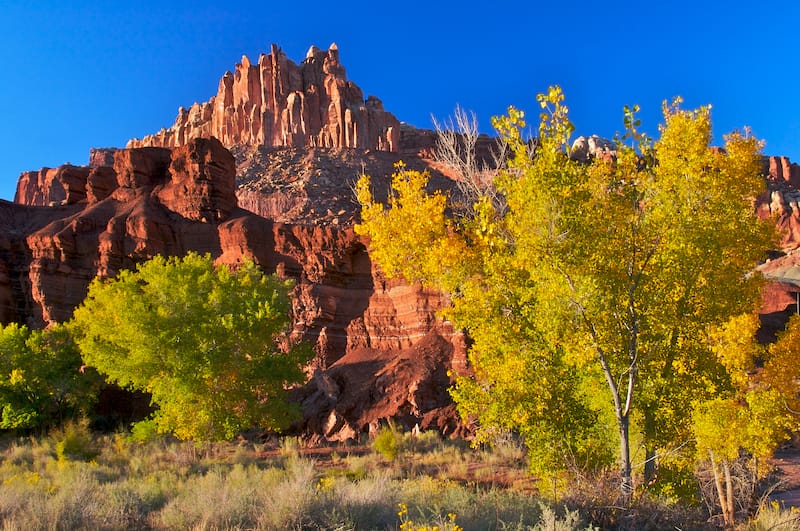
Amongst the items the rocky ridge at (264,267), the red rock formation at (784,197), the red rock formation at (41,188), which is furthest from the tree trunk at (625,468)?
the red rock formation at (41,188)

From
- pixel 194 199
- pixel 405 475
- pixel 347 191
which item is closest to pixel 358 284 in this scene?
pixel 194 199

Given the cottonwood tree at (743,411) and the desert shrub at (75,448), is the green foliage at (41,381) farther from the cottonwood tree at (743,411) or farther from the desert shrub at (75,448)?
the cottonwood tree at (743,411)

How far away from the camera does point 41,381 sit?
26.9m

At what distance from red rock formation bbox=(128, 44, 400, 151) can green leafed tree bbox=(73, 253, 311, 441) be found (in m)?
90.5

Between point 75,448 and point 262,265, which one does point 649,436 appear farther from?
point 262,265

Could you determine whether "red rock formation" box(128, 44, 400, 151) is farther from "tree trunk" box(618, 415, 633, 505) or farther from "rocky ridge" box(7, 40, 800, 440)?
"tree trunk" box(618, 415, 633, 505)

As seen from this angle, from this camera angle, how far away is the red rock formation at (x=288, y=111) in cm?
11212

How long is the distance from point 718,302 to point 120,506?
10221mm

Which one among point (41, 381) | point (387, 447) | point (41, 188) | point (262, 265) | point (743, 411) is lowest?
point (387, 447)

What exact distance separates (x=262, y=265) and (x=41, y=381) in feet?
43.9

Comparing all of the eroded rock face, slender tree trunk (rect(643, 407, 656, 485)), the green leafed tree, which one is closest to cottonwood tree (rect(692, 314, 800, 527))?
slender tree trunk (rect(643, 407, 656, 485))

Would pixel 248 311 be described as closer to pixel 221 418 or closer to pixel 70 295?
pixel 221 418

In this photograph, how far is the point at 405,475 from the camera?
17.4 meters

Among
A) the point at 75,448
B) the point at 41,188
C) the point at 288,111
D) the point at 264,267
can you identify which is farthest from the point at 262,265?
the point at 41,188
